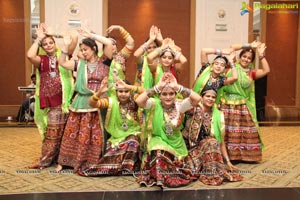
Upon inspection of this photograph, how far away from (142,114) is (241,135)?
3.74 feet

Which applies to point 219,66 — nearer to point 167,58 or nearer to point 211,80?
point 211,80

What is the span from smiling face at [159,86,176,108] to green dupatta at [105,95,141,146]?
1.33ft

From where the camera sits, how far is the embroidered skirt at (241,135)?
11.2 feet

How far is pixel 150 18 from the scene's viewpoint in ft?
20.4

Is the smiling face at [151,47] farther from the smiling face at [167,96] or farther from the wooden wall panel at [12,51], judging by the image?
the wooden wall panel at [12,51]

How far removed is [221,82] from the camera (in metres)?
3.22

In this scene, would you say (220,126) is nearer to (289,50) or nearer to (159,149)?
(159,149)

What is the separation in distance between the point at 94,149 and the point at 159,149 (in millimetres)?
682

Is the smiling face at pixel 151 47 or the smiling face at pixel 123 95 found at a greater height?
the smiling face at pixel 151 47

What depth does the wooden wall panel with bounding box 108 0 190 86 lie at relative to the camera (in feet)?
20.1

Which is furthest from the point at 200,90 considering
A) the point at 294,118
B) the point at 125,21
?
the point at 294,118
